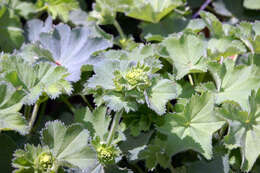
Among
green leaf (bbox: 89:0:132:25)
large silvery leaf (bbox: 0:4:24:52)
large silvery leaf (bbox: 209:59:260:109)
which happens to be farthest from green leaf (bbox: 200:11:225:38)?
large silvery leaf (bbox: 0:4:24:52)

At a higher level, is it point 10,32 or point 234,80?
point 10,32

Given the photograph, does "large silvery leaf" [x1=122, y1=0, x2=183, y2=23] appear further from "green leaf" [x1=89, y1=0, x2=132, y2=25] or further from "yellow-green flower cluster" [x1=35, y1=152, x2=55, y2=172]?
"yellow-green flower cluster" [x1=35, y1=152, x2=55, y2=172]

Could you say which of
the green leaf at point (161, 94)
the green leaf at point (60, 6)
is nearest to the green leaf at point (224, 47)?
the green leaf at point (161, 94)

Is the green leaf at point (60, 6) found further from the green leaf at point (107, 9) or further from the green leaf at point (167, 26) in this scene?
the green leaf at point (167, 26)

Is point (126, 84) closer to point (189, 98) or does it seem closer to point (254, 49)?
point (189, 98)

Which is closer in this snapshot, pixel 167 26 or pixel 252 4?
pixel 167 26

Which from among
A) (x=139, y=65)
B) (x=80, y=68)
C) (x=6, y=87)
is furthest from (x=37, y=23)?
(x=139, y=65)

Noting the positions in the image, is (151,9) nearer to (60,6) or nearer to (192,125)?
(60,6)

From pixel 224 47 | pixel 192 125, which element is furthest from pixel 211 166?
pixel 224 47
